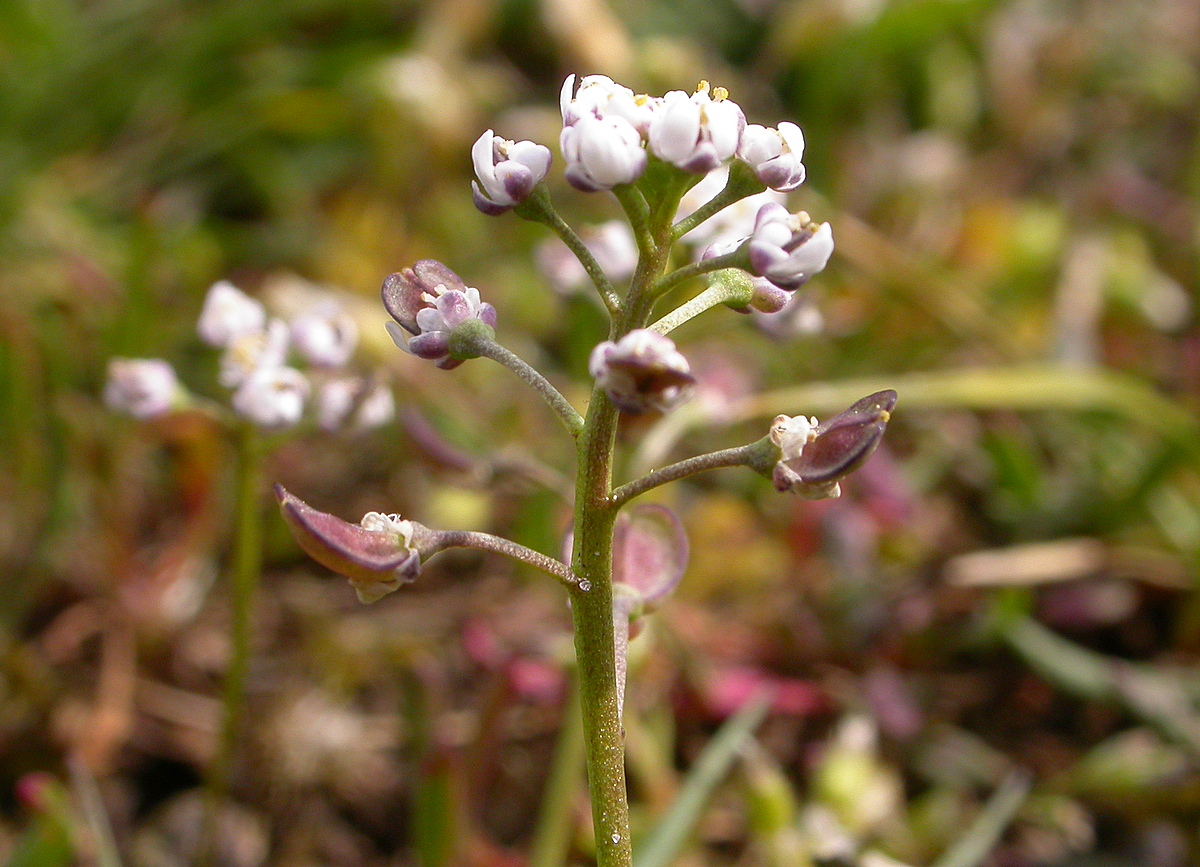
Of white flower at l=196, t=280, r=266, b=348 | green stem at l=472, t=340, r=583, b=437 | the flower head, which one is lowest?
green stem at l=472, t=340, r=583, b=437

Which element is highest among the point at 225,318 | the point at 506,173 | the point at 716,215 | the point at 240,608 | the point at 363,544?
the point at 716,215

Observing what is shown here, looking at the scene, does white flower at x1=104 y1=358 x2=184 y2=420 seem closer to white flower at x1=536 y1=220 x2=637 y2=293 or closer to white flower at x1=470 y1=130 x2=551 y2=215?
white flower at x1=536 y1=220 x2=637 y2=293

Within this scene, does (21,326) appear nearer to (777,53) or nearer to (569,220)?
(569,220)

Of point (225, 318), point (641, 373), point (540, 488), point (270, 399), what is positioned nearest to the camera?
point (641, 373)

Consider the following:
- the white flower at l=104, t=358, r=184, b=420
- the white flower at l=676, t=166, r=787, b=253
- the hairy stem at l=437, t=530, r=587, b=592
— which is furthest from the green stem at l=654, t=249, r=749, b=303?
the white flower at l=104, t=358, r=184, b=420

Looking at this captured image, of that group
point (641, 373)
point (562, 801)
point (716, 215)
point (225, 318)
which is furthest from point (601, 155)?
point (562, 801)

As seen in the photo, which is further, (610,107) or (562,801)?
(562,801)

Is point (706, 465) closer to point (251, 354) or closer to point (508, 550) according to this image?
point (508, 550)
